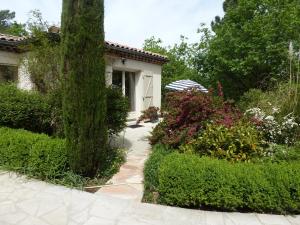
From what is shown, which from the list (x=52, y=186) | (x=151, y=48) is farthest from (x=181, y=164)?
(x=151, y=48)

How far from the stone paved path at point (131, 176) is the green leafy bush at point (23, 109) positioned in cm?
219

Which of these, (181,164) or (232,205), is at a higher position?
(181,164)

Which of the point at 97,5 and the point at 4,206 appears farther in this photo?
→ the point at 97,5

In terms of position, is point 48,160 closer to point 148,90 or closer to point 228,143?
point 228,143

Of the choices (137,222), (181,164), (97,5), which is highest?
(97,5)

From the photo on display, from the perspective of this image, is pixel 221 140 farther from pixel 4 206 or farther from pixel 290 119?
pixel 4 206

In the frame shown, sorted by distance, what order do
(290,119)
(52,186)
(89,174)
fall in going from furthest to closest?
(290,119) < (89,174) < (52,186)

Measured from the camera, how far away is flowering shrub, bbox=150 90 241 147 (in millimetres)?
5895

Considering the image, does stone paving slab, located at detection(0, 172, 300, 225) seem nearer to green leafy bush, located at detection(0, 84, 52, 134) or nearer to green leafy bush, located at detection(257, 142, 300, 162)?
green leafy bush, located at detection(257, 142, 300, 162)

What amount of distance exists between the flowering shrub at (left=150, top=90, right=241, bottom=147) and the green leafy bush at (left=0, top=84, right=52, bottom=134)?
280cm

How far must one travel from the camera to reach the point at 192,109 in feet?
20.5

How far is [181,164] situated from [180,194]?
44cm

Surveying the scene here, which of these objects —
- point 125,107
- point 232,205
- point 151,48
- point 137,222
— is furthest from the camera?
point 151,48

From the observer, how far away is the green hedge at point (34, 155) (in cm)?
495
